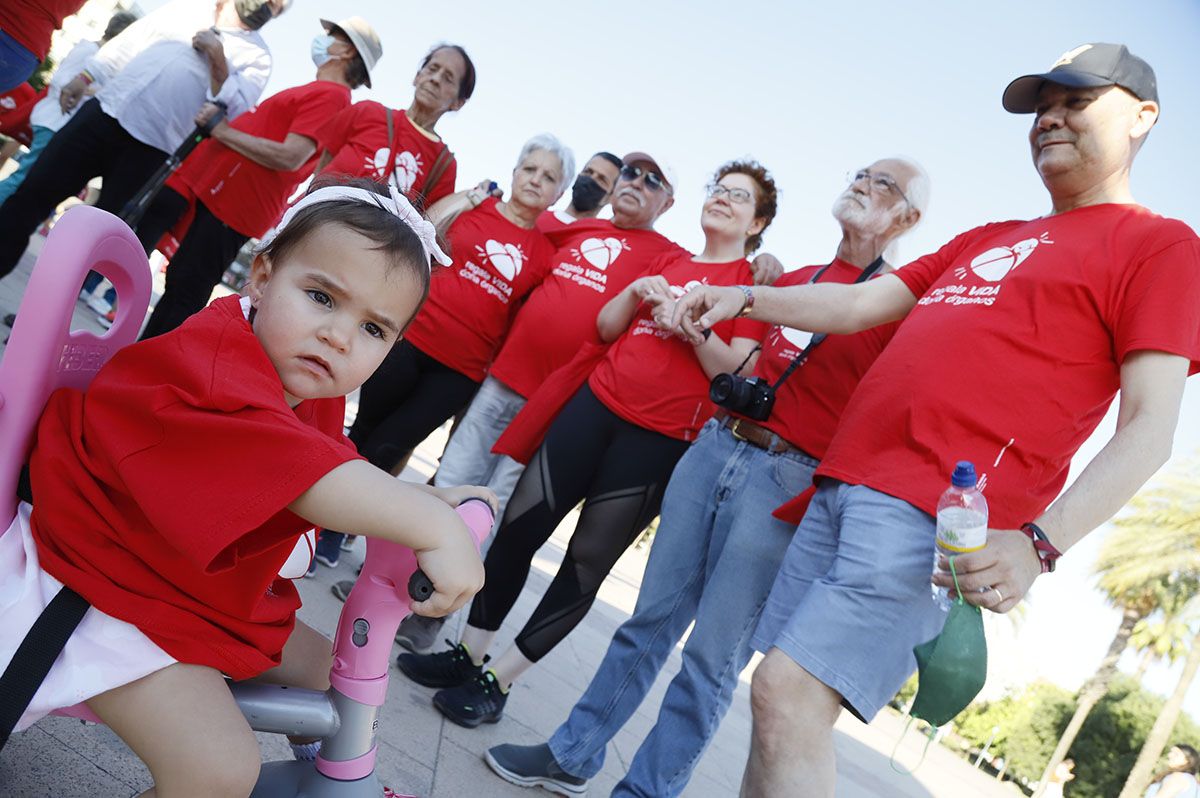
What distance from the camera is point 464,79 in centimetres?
429

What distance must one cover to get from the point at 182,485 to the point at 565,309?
2.63 meters

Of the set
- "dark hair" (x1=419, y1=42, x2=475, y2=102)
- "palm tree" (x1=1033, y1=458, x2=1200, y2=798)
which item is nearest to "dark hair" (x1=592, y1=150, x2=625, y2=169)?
"dark hair" (x1=419, y1=42, x2=475, y2=102)

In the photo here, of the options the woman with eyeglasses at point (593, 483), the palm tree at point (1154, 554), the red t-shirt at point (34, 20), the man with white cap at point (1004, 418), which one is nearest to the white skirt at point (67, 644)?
the man with white cap at point (1004, 418)

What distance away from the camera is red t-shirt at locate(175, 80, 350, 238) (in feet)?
13.9

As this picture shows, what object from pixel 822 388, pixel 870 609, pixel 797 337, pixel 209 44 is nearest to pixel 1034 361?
pixel 870 609

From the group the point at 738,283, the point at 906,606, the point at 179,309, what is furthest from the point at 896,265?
the point at 179,309

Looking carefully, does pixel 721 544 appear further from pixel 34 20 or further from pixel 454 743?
pixel 34 20

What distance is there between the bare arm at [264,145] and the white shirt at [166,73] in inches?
9.9

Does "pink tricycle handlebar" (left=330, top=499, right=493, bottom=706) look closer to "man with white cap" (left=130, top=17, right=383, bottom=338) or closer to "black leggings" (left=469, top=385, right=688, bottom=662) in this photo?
"black leggings" (left=469, top=385, right=688, bottom=662)

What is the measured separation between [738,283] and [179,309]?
107 inches

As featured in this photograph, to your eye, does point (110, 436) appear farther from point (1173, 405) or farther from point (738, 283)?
point (738, 283)

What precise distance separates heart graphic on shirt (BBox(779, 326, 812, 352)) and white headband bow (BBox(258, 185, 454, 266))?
1.63 metres

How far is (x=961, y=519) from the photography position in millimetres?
1736

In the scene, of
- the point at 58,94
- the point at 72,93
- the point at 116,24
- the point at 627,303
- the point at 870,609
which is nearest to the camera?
the point at 870,609
